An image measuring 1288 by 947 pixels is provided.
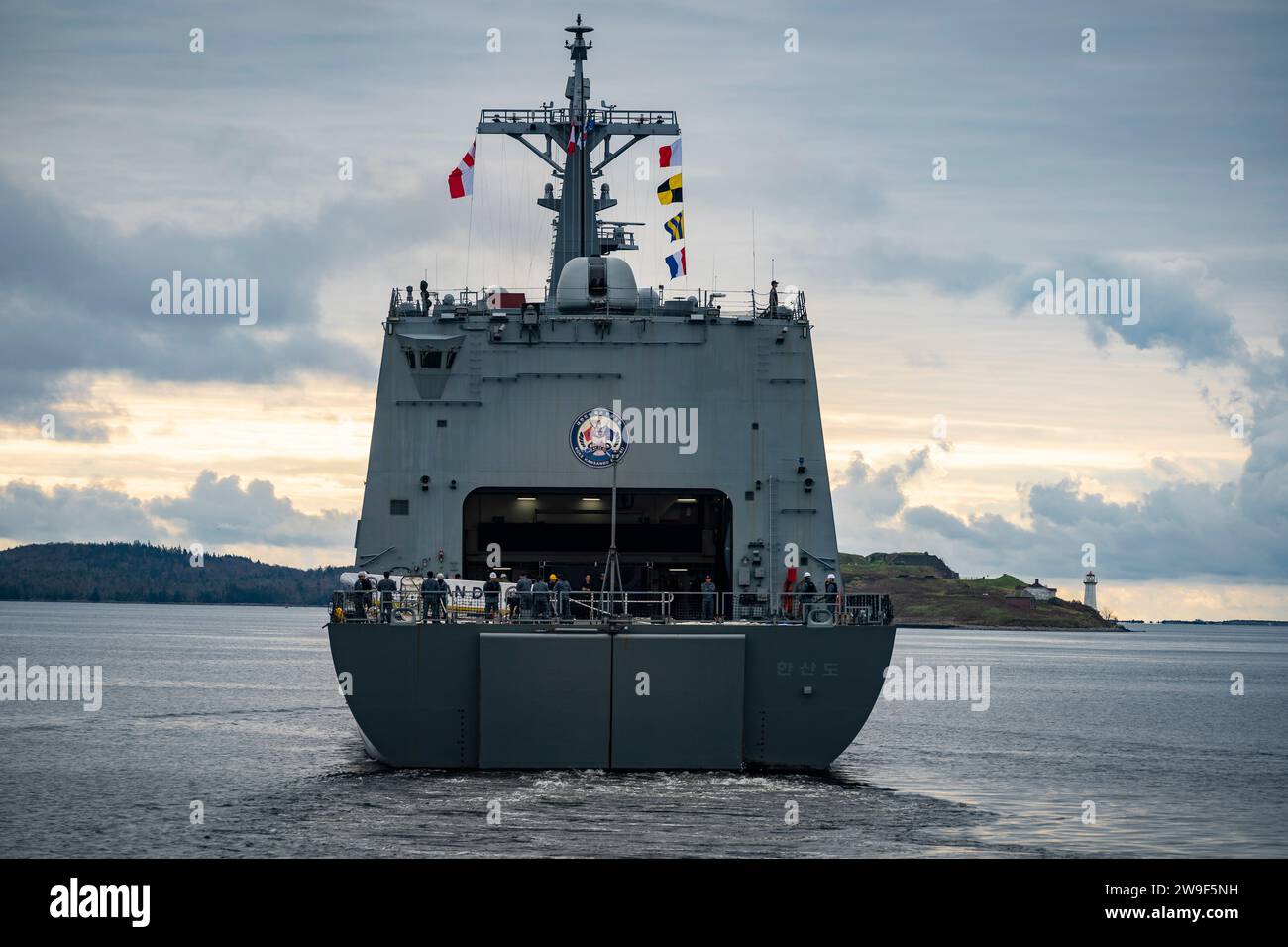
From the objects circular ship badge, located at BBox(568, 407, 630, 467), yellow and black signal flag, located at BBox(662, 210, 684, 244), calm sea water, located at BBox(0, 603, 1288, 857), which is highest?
yellow and black signal flag, located at BBox(662, 210, 684, 244)

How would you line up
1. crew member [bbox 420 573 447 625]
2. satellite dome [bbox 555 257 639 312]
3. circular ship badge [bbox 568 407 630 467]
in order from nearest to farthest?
crew member [bbox 420 573 447 625], circular ship badge [bbox 568 407 630 467], satellite dome [bbox 555 257 639 312]

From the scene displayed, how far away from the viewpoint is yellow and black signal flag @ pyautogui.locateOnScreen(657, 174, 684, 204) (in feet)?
101

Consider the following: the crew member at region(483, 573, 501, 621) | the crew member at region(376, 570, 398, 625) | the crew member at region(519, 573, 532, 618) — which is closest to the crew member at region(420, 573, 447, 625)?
the crew member at region(376, 570, 398, 625)

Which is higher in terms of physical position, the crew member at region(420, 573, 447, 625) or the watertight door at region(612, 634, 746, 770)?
the crew member at region(420, 573, 447, 625)

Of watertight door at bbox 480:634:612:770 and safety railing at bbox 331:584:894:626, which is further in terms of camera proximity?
safety railing at bbox 331:584:894:626

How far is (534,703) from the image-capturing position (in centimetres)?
2152

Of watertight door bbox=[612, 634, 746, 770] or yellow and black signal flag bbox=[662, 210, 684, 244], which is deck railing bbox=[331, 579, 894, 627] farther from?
yellow and black signal flag bbox=[662, 210, 684, 244]

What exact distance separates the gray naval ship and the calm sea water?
106 cm

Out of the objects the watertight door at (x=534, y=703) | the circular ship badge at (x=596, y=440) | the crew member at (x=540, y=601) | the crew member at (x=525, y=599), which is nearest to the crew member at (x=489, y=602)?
the crew member at (x=525, y=599)

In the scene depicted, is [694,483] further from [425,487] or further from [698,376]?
[425,487]

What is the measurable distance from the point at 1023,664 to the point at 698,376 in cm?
7414

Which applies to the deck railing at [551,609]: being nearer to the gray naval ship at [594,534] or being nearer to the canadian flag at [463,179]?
the gray naval ship at [594,534]

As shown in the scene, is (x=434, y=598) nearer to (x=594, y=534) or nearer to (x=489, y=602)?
(x=489, y=602)

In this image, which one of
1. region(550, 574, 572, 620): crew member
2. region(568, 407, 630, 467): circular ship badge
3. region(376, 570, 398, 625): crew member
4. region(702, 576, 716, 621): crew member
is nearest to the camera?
region(376, 570, 398, 625): crew member
